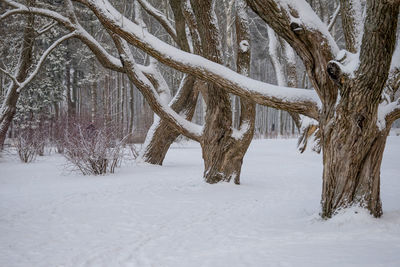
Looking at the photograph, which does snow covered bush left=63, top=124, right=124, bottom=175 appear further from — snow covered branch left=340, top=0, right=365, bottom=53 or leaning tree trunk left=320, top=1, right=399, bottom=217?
snow covered branch left=340, top=0, right=365, bottom=53

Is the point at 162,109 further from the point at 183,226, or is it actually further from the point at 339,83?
the point at 339,83

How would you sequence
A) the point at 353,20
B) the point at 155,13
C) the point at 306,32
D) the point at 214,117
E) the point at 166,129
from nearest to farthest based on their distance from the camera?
the point at 306,32 → the point at 353,20 → the point at 214,117 → the point at 155,13 → the point at 166,129

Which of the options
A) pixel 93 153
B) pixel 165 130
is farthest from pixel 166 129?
pixel 93 153

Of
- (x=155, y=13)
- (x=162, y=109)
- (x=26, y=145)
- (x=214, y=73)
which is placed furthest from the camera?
(x=26, y=145)

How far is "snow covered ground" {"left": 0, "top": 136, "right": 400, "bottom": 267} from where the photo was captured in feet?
7.59

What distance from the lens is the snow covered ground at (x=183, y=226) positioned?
7.59 ft

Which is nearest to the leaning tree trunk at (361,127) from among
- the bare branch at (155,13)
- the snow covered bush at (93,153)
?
the snow covered bush at (93,153)

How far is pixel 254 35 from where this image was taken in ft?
72.7

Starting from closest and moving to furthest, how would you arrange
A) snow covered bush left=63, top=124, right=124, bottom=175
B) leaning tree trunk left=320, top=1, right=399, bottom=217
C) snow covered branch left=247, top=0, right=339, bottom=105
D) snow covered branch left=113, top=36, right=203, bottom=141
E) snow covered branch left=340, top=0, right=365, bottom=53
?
1. leaning tree trunk left=320, top=1, right=399, bottom=217
2. snow covered branch left=247, top=0, right=339, bottom=105
3. snow covered branch left=340, top=0, right=365, bottom=53
4. snow covered branch left=113, top=36, right=203, bottom=141
5. snow covered bush left=63, top=124, right=124, bottom=175

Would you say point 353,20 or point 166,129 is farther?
point 166,129

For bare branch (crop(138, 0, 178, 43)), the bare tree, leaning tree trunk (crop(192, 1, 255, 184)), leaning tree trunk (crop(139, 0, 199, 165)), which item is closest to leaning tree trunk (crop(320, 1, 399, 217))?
the bare tree

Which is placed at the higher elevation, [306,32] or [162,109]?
[306,32]

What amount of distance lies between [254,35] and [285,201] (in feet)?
63.6

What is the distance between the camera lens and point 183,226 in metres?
3.27
